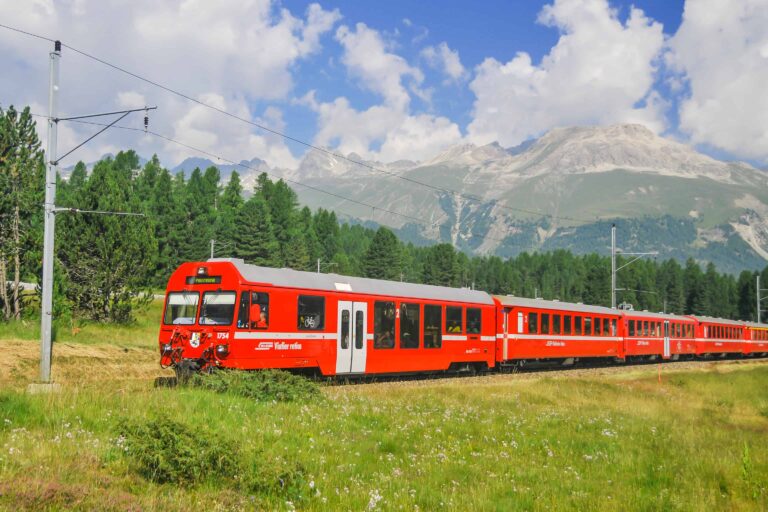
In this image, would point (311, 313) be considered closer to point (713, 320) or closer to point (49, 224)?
point (49, 224)

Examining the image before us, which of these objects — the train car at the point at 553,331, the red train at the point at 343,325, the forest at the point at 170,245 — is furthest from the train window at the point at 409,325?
the forest at the point at 170,245

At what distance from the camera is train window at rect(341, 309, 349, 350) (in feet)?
71.6

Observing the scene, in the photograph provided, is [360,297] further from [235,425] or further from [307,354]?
[235,425]

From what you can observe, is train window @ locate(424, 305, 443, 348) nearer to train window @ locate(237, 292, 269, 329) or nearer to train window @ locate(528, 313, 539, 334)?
train window @ locate(528, 313, 539, 334)

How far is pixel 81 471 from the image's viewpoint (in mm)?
7980

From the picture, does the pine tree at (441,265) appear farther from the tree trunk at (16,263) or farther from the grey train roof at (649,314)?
the tree trunk at (16,263)

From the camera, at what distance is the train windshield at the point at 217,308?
732 inches

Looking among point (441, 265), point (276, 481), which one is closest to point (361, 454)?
point (276, 481)

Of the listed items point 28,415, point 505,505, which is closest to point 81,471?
point 28,415

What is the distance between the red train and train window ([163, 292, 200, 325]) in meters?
0.03

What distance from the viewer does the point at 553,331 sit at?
34.2 metres

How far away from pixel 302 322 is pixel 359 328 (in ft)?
8.68

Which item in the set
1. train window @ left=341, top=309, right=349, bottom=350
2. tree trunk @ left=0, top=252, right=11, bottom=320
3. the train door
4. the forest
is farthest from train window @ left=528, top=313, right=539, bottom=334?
tree trunk @ left=0, top=252, right=11, bottom=320

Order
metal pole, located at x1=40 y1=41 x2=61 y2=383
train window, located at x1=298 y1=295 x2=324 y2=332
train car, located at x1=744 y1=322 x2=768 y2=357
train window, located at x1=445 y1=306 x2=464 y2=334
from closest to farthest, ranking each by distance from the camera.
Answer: metal pole, located at x1=40 y1=41 x2=61 y2=383 < train window, located at x1=298 y1=295 x2=324 y2=332 < train window, located at x1=445 y1=306 x2=464 y2=334 < train car, located at x1=744 y1=322 x2=768 y2=357
